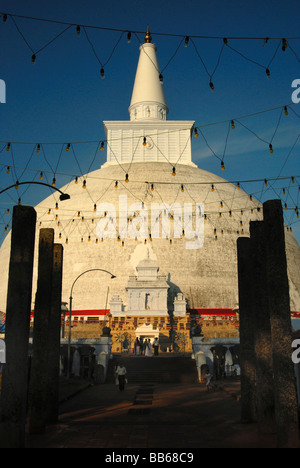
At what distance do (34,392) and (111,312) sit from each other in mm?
27654

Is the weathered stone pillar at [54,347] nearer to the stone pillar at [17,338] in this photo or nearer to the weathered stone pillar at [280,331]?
the stone pillar at [17,338]

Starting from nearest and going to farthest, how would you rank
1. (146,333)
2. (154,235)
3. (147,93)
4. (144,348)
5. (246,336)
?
(246,336)
(144,348)
(146,333)
(154,235)
(147,93)

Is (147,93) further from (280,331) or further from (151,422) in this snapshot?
(280,331)

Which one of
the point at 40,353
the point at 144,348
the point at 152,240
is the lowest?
the point at 144,348

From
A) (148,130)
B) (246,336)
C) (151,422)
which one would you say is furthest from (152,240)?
(151,422)

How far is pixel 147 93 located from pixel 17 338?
167ft

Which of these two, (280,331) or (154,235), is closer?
(280,331)

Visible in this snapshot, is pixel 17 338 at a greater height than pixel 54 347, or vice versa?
pixel 17 338

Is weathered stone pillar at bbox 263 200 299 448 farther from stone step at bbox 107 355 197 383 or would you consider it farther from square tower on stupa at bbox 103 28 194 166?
square tower on stupa at bbox 103 28 194 166

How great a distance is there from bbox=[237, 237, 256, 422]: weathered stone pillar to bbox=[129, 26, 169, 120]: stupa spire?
45042mm

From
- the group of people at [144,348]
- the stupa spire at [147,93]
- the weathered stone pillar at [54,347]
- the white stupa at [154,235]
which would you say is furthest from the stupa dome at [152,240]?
the weathered stone pillar at [54,347]

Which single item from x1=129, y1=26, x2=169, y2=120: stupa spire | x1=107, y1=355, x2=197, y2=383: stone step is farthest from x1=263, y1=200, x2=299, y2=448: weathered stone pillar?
x1=129, y1=26, x2=169, y2=120: stupa spire

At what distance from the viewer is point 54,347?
1328 cm
